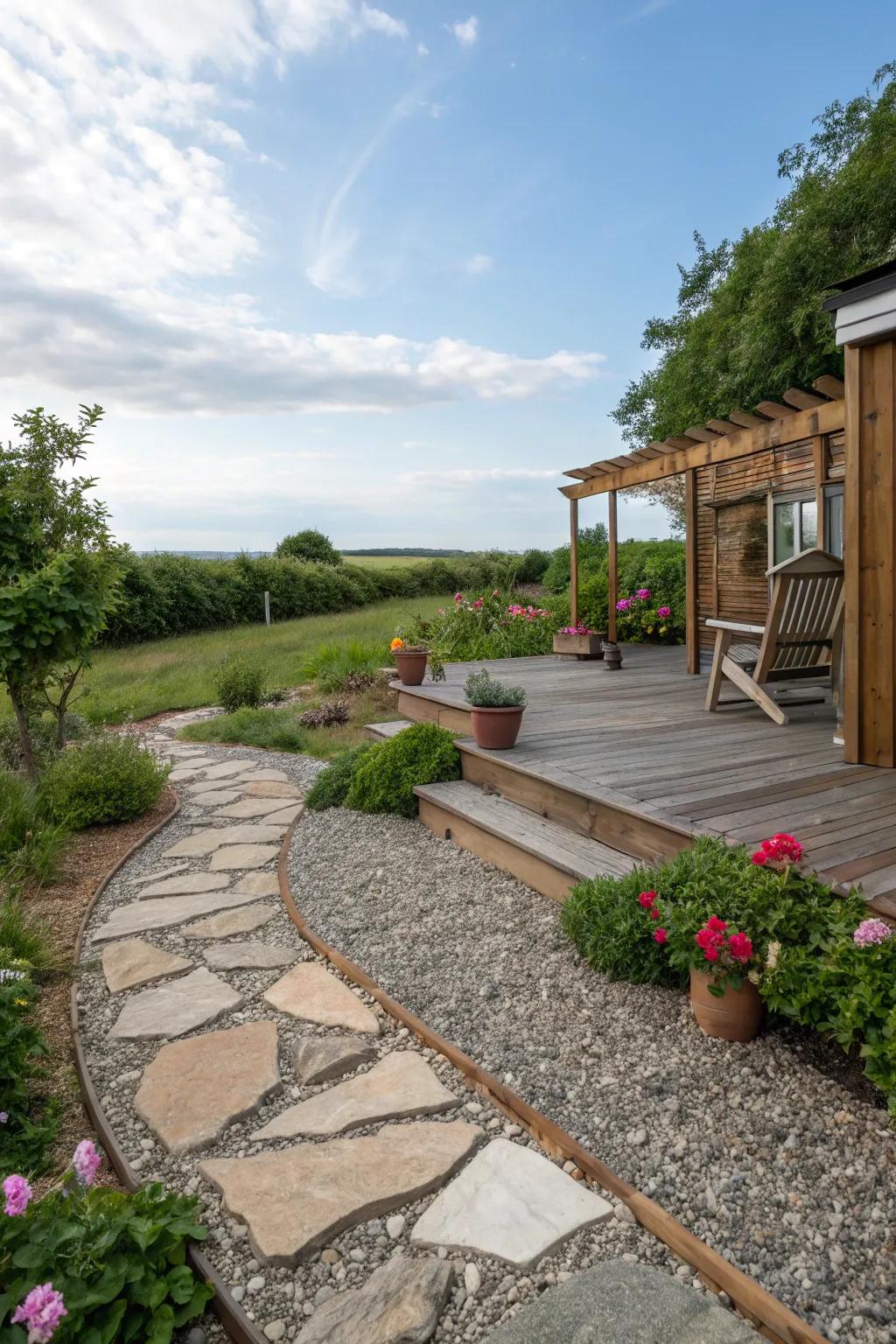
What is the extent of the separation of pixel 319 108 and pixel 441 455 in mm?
6470

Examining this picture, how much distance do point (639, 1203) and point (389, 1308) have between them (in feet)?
1.82

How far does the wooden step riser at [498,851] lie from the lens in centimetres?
318

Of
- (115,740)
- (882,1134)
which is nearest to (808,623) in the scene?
(882,1134)

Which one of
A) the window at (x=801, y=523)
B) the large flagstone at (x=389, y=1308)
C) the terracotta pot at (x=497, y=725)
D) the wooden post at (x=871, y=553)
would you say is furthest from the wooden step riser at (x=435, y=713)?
the window at (x=801, y=523)

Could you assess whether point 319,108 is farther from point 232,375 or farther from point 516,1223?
point 516,1223

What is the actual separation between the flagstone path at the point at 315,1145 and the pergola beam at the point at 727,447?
14.6ft

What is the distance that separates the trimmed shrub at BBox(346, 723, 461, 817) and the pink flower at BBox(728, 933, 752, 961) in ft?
8.35

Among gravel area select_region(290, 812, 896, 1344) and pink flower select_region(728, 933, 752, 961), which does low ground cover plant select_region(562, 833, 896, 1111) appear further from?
gravel area select_region(290, 812, 896, 1344)

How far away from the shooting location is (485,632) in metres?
9.39

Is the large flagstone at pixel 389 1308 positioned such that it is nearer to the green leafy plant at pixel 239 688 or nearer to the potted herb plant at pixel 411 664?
the potted herb plant at pixel 411 664

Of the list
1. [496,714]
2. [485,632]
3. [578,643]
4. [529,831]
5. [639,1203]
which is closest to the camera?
[639,1203]

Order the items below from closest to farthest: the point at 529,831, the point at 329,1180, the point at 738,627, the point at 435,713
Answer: the point at 329,1180
the point at 529,831
the point at 738,627
the point at 435,713

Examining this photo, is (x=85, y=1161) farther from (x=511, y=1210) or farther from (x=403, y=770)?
(x=403, y=770)

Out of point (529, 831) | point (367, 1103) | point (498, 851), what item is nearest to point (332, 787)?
point (498, 851)
